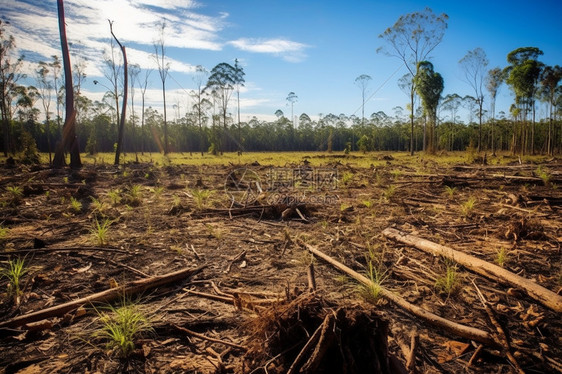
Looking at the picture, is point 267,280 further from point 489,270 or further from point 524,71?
point 524,71

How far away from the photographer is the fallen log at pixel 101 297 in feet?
7.39

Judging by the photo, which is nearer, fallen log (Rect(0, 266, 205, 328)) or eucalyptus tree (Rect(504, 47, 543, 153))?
fallen log (Rect(0, 266, 205, 328))

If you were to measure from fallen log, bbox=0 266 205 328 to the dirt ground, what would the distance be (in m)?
0.06

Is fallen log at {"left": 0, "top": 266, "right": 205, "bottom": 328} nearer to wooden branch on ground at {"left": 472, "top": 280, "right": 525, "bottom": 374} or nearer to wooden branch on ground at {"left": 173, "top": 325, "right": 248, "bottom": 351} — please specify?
wooden branch on ground at {"left": 173, "top": 325, "right": 248, "bottom": 351}

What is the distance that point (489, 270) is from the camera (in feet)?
10.0

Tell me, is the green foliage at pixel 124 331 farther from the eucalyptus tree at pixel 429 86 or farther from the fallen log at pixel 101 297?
the eucalyptus tree at pixel 429 86

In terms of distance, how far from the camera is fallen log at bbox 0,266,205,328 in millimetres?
2252

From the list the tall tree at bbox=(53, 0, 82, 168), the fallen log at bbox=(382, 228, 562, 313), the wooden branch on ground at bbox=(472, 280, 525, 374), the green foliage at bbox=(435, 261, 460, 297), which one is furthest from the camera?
the tall tree at bbox=(53, 0, 82, 168)

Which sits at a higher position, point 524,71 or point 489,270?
point 524,71

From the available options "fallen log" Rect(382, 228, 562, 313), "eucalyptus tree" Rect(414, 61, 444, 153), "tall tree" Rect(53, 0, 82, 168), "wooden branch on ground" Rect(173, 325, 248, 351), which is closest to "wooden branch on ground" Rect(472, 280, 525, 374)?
"fallen log" Rect(382, 228, 562, 313)

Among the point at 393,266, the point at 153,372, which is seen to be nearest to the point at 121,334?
the point at 153,372

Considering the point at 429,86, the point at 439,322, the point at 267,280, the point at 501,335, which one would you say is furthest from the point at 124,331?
the point at 429,86

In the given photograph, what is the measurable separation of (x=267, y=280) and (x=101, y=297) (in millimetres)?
1638

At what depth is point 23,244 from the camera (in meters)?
4.13
